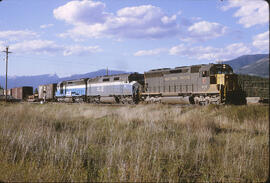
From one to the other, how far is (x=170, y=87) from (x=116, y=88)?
26.6 feet

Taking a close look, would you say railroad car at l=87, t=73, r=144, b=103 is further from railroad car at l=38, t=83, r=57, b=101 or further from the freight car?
railroad car at l=38, t=83, r=57, b=101

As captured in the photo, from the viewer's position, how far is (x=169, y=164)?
6.22 meters

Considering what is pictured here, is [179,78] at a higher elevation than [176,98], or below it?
higher

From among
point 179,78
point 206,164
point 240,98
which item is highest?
point 179,78

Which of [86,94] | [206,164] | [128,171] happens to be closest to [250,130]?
[206,164]

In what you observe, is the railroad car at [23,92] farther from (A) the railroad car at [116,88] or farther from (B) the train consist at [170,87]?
(A) the railroad car at [116,88]

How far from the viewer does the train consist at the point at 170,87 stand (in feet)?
65.8

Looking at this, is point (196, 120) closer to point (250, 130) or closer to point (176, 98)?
point (250, 130)

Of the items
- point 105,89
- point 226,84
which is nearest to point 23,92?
point 105,89

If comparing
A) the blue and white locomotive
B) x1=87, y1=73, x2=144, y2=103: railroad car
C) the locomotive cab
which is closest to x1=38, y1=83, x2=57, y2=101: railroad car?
the blue and white locomotive

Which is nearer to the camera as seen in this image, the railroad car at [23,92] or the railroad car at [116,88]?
the railroad car at [116,88]

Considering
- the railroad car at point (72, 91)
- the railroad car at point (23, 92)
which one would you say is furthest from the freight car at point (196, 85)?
the railroad car at point (23, 92)

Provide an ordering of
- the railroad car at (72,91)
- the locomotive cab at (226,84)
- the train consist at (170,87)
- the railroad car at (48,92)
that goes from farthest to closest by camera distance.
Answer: the railroad car at (48,92) → the railroad car at (72,91) → the train consist at (170,87) → the locomotive cab at (226,84)

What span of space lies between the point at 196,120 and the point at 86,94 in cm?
2438
